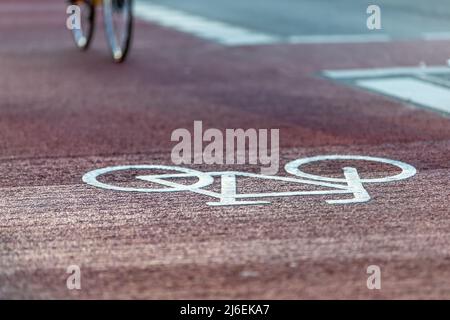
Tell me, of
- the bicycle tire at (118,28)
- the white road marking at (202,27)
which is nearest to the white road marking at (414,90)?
the bicycle tire at (118,28)

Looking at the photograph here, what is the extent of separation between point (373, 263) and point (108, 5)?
9608 mm

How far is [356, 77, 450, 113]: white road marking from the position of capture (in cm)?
1118

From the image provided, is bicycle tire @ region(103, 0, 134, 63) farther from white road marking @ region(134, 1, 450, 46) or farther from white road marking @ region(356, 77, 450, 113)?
white road marking @ region(356, 77, 450, 113)

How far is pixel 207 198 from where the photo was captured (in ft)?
24.1

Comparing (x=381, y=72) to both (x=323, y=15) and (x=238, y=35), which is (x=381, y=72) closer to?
(x=238, y=35)

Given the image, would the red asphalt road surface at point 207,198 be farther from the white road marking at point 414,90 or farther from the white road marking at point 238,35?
the white road marking at point 238,35

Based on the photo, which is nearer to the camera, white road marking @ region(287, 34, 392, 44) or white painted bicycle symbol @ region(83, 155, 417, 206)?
white painted bicycle symbol @ region(83, 155, 417, 206)

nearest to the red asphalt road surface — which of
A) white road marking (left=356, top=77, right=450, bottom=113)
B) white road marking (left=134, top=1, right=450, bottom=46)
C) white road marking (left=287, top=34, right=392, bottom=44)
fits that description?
white road marking (left=356, top=77, right=450, bottom=113)

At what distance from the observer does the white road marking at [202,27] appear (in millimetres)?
17516

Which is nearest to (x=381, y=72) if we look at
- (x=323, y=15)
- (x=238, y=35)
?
(x=238, y=35)

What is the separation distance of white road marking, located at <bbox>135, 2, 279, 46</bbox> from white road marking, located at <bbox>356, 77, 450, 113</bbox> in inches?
181

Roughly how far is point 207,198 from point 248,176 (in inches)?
30.5

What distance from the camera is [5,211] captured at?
7109 millimetres
